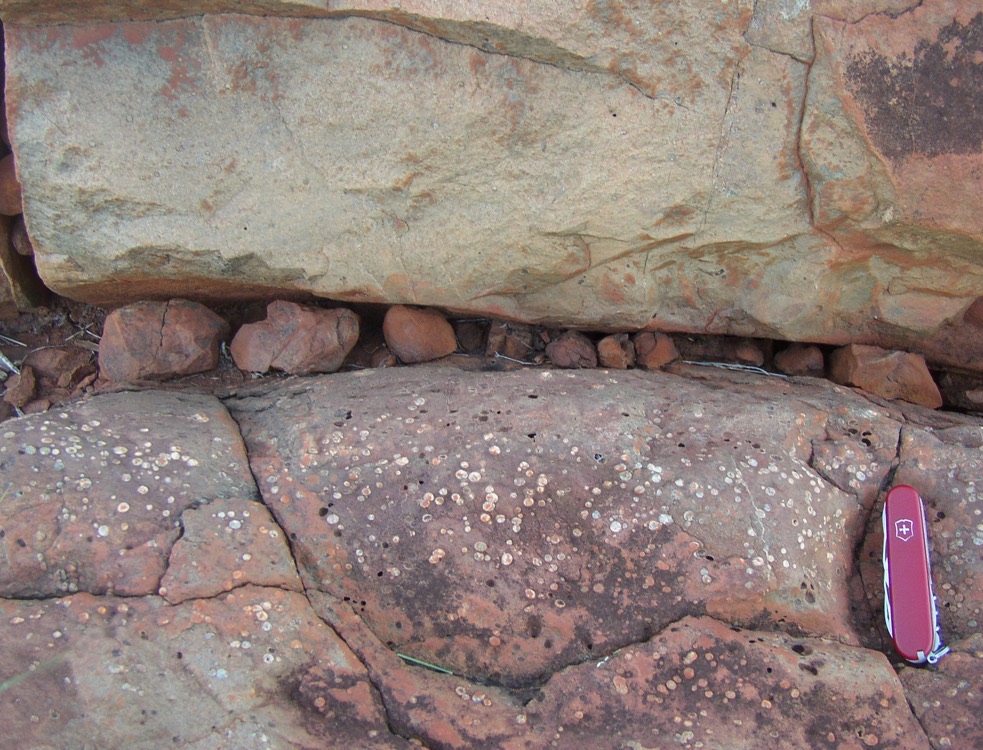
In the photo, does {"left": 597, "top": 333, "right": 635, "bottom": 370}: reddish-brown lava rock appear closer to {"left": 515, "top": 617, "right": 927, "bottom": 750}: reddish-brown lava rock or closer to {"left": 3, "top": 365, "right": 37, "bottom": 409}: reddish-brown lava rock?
{"left": 515, "top": 617, "right": 927, "bottom": 750}: reddish-brown lava rock

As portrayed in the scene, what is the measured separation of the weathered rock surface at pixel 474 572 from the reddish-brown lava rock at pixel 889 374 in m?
0.35

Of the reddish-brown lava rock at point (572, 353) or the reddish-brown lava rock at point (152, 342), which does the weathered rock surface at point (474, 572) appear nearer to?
the reddish-brown lava rock at point (152, 342)

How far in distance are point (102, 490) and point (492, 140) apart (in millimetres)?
1572

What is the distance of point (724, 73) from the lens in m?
2.49

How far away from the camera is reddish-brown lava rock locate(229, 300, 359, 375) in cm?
288

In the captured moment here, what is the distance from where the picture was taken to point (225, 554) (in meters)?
2.17

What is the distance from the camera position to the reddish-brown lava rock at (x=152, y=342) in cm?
282

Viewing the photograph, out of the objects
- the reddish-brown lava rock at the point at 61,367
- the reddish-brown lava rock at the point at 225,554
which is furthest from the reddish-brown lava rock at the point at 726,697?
the reddish-brown lava rock at the point at 61,367

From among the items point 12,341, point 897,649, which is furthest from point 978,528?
point 12,341

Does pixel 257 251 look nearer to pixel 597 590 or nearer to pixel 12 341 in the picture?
pixel 12 341

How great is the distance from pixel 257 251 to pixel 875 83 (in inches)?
80.8

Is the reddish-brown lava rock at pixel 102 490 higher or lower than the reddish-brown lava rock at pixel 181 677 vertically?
higher

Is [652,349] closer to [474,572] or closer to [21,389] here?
[474,572]

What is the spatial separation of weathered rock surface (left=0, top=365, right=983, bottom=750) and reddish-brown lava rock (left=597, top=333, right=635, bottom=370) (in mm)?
369
